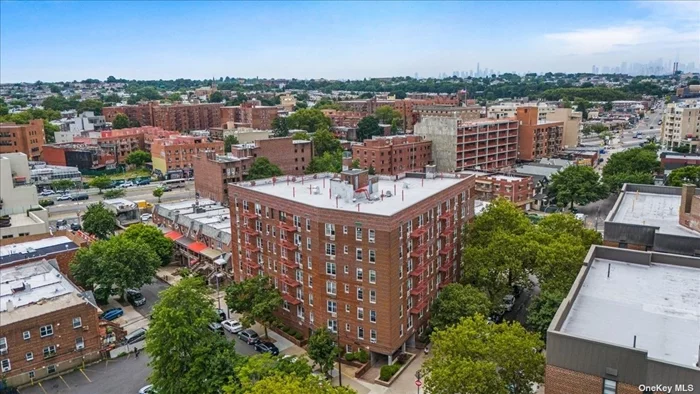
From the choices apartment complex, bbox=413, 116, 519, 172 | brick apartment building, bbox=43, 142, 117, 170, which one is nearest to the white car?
apartment complex, bbox=413, 116, 519, 172

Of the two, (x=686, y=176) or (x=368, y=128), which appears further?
(x=368, y=128)

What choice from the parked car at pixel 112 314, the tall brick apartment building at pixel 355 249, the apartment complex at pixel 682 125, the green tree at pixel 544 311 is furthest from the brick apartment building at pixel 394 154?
the green tree at pixel 544 311

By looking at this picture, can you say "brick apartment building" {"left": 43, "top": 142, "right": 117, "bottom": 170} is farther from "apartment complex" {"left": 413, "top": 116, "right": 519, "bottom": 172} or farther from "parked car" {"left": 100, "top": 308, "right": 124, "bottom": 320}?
"parked car" {"left": 100, "top": 308, "right": 124, "bottom": 320}

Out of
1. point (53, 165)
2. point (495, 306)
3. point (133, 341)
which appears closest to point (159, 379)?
point (133, 341)

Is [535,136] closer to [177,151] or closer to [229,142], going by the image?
[229,142]

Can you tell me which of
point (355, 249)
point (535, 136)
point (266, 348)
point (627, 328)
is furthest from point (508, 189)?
point (627, 328)

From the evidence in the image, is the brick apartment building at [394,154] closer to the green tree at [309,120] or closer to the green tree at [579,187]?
the green tree at [579,187]

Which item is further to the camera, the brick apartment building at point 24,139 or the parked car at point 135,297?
the brick apartment building at point 24,139
